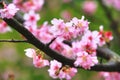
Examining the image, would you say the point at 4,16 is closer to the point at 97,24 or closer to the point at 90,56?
the point at 90,56

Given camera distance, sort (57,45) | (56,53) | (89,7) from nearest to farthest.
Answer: (56,53), (57,45), (89,7)

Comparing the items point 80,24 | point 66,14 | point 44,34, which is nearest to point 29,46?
point 66,14

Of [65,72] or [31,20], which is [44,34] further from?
[65,72]

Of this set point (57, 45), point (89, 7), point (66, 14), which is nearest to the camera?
point (57, 45)

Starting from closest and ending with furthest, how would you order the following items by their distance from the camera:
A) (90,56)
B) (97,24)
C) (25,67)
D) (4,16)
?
(4,16) < (90,56) < (97,24) < (25,67)

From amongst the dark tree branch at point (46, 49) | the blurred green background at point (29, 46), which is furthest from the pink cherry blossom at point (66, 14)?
the dark tree branch at point (46, 49)

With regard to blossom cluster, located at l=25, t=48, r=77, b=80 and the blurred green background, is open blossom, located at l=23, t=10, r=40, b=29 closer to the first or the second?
blossom cluster, located at l=25, t=48, r=77, b=80

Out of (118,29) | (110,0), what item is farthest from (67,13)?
(118,29)
